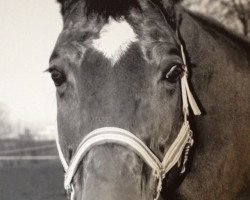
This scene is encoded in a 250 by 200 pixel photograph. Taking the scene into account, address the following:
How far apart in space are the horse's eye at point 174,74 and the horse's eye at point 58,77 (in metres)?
0.33

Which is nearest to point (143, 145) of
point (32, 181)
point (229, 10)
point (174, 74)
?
point (174, 74)

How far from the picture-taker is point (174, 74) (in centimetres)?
135

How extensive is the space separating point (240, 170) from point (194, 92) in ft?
1.29

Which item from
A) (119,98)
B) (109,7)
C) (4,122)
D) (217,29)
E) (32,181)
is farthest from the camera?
(32,181)

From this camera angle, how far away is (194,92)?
5.17 ft

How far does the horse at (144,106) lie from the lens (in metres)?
1.18

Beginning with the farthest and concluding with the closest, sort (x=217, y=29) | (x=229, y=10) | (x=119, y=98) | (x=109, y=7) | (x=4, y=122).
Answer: (x=4, y=122), (x=229, y=10), (x=217, y=29), (x=109, y=7), (x=119, y=98)

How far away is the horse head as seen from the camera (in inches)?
45.7

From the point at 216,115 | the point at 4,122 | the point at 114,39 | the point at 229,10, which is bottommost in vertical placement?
the point at 4,122

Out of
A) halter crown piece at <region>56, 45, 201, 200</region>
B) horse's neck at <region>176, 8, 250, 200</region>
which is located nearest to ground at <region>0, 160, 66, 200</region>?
horse's neck at <region>176, 8, 250, 200</region>

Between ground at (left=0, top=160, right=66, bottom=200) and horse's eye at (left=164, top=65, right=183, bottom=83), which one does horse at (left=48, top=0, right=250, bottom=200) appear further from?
ground at (left=0, top=160, right=66, bottom=200)

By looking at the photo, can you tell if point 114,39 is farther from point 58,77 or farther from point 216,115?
point 216,115

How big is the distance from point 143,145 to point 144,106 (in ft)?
0.38

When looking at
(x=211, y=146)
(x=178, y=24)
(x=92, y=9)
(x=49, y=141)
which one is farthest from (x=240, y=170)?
(x=49, y=141)
